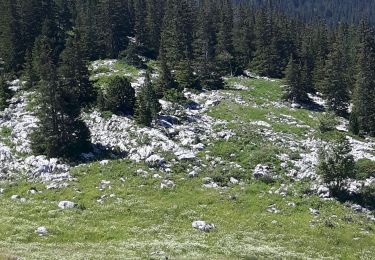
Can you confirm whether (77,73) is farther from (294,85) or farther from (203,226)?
(203,226)

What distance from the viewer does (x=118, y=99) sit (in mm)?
62094

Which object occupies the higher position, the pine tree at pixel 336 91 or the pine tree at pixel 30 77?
the pine tree at pixel 30 77

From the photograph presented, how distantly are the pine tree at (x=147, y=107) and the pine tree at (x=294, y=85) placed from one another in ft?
82.8

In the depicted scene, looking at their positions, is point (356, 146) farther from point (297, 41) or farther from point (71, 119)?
point (297, 41)

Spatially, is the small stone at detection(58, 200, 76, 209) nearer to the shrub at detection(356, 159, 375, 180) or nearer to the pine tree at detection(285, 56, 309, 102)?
the shrub at detection(356, 159, 375, 180)

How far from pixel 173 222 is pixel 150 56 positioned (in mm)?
63030

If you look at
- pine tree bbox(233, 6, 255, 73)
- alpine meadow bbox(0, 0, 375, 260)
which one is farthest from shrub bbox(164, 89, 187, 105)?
pine tree bbox(233, 6, 255, 73)

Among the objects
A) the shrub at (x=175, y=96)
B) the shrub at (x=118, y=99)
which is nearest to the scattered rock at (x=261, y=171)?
the shrub at (x=118, y=99)

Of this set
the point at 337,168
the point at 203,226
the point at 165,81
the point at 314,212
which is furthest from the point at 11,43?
the point at 314,212

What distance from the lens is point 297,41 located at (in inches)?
4190

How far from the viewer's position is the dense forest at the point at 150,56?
54500mm

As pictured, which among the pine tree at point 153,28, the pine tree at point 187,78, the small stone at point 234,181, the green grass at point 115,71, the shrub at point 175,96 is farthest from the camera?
the pine tree at point 153,28

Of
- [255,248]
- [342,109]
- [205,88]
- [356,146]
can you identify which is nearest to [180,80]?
[205,88]

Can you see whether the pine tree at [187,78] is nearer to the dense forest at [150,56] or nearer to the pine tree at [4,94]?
the dense forest at [150,56]
